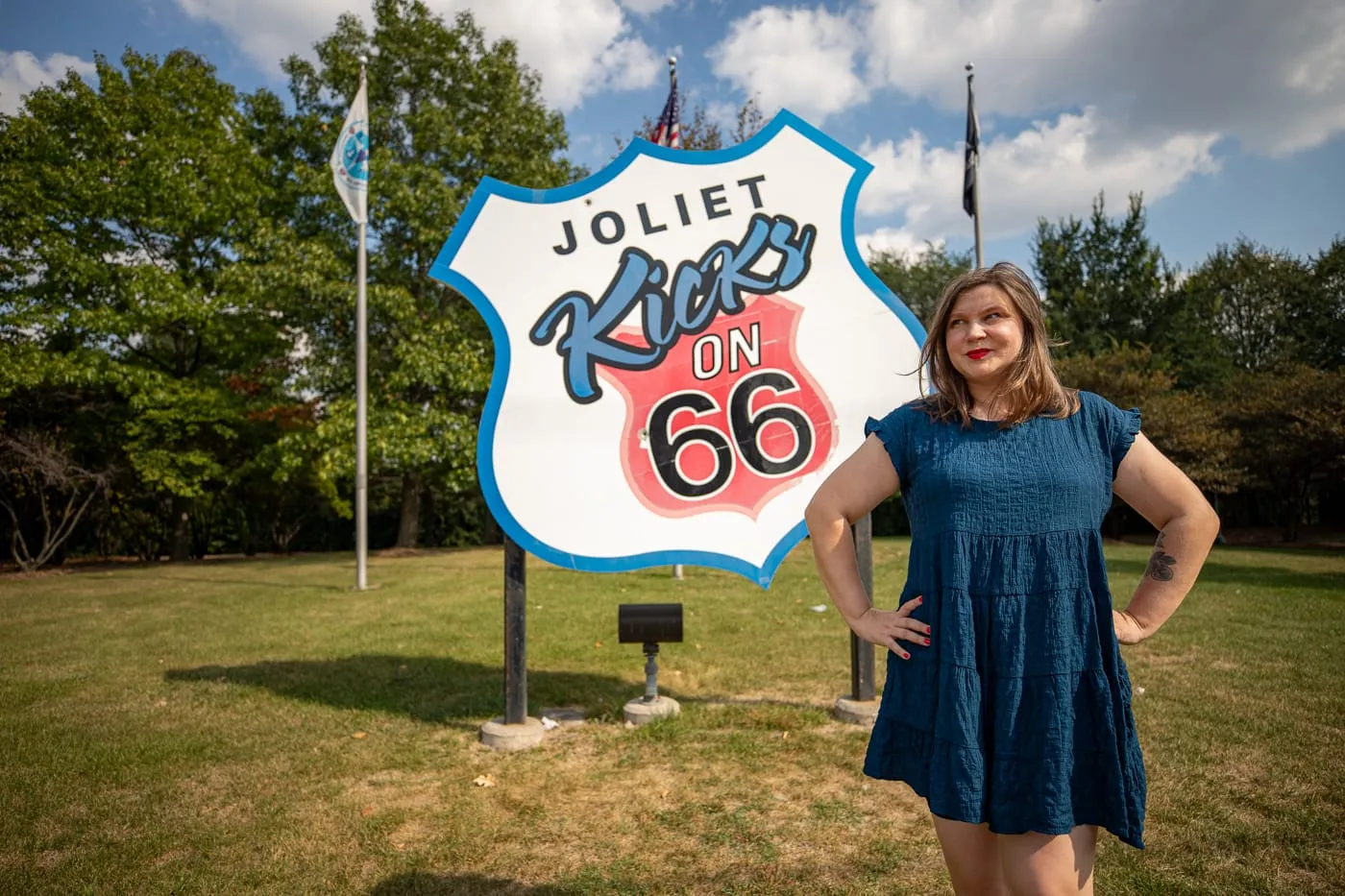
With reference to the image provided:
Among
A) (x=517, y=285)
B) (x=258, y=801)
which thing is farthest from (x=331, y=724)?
(x=517, y=285)

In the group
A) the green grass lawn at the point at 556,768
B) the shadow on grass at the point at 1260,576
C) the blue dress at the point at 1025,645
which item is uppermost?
the blue dress at the point at 1025,645

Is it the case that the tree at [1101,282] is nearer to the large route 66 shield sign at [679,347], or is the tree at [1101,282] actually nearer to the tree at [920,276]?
the tree at [920,276]

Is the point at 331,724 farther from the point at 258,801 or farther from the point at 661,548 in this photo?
the point at 661,548

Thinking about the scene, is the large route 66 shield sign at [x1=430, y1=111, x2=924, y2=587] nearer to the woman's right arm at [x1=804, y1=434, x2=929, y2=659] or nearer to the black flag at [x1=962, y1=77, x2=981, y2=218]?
the woman's right arm at [x1=804, y1=434, x2=929, y2=659]

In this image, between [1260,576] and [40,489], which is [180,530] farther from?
[1260,576]

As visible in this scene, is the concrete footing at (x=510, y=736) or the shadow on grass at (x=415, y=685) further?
the shadow on grass at (x=415, y=685)

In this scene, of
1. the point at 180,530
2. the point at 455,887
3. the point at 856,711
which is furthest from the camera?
the point at 180,530

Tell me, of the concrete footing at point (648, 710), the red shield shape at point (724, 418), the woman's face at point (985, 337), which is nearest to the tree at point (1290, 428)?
the red shield shape at point (724, 418)

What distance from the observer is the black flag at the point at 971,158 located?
13.9 metres

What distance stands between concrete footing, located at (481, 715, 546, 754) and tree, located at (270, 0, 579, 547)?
13201 mm

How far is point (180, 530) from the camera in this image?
20750 mm

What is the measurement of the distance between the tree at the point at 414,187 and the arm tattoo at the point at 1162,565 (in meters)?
16.9

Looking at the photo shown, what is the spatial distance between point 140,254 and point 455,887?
2133 centimetres

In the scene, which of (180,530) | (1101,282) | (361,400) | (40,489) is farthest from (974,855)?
(1101,282)
